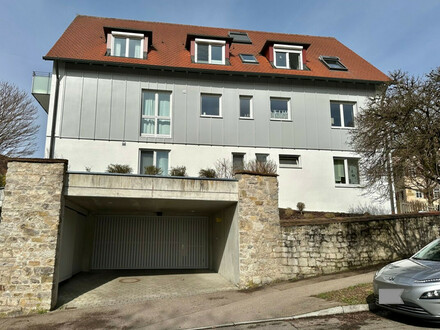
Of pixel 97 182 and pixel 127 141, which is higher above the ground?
pixel 127 141

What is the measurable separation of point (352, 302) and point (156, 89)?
1323 centimetres

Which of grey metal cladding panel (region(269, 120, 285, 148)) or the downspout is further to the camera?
grey metal cladding panel (region(269, 120, 285, 148))

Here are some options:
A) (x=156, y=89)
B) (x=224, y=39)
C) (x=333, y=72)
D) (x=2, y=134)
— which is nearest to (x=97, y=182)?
(x=156, y=89)

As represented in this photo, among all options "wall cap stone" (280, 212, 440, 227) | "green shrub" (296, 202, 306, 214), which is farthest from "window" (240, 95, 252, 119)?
"wall cap stone" (280, 212, 440, 227)

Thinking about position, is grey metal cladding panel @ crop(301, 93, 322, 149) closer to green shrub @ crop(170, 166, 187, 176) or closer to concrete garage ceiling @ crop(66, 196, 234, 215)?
green shrub @ crop(170, 166, 187, 176)

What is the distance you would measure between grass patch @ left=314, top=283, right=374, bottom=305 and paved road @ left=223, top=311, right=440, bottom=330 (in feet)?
1.41

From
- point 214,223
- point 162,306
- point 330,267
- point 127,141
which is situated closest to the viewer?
point 162,306

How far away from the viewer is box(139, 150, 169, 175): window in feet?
53.9

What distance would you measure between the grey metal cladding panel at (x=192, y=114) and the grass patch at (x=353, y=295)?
10.4 meters

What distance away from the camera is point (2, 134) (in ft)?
71.6

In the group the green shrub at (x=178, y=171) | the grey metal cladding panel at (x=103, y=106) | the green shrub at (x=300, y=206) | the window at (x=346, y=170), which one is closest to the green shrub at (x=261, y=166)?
the green shrub at (x=300, y=206)

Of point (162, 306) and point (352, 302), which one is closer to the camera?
point (352, 302)

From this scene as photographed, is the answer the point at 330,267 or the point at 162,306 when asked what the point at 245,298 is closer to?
the point at 162,306

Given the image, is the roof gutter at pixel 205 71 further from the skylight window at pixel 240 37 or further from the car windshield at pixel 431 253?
the car windshield at pixel 431 253
